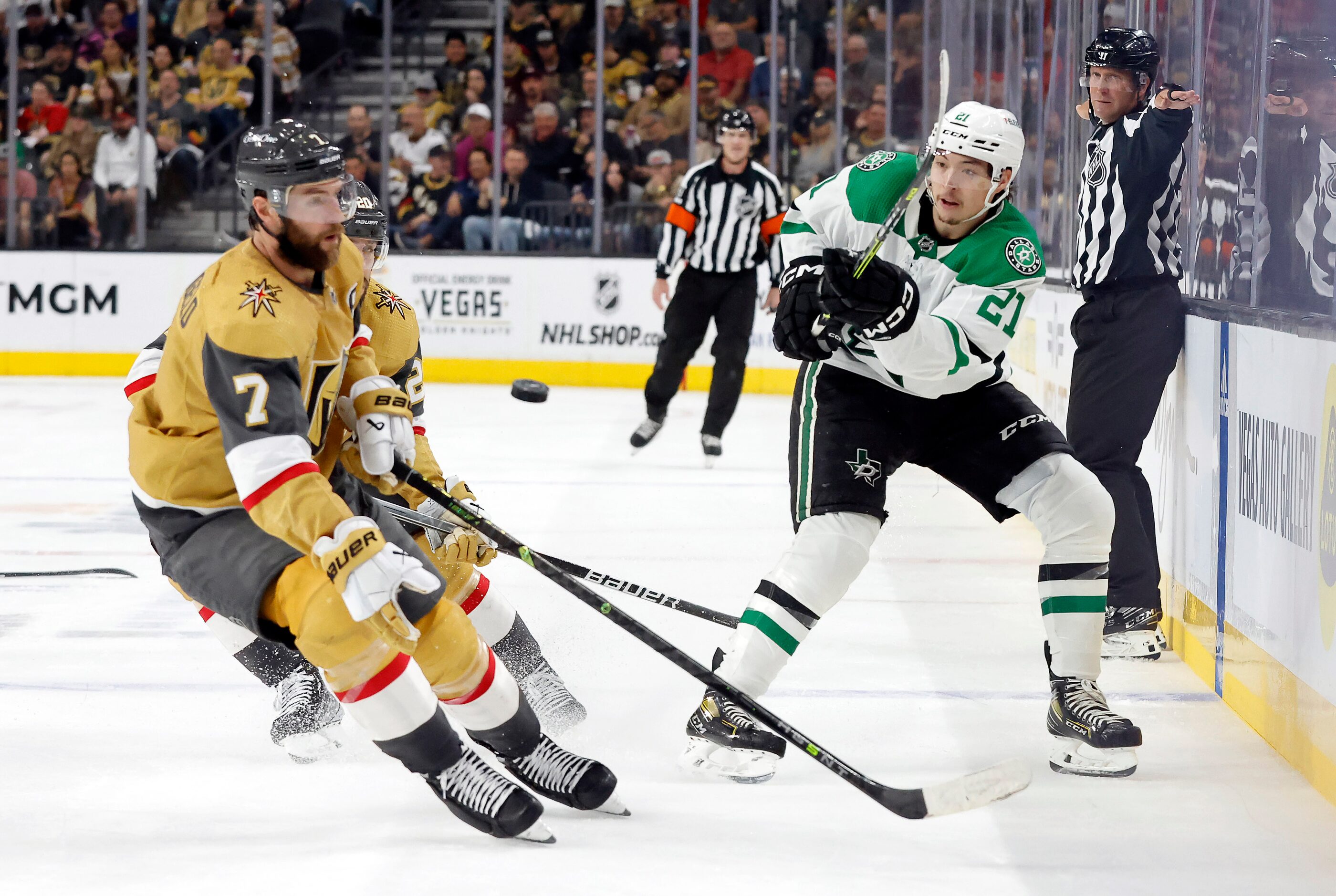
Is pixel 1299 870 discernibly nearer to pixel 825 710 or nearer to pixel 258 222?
pixel 825 710

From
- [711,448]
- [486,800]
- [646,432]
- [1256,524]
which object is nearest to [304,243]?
[486,800]

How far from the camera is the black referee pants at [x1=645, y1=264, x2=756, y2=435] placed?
21.4ft

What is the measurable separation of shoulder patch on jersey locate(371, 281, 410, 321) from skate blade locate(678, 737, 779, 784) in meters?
0.96

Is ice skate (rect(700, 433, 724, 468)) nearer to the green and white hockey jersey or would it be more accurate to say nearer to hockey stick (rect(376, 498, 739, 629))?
hockey stick (rect(376, 498, 739, 629))

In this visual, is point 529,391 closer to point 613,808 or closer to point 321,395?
point 321,395

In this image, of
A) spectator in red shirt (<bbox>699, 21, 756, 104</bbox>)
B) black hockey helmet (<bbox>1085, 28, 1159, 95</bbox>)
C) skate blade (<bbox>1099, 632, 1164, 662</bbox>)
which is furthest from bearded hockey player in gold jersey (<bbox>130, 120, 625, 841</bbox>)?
spectator in red shirt (<bbox>699, 21, 756, 104</bbox>)

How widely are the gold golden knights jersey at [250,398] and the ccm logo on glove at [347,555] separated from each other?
0.15ft

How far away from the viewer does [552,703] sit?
109 inches

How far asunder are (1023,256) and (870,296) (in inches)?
14.8

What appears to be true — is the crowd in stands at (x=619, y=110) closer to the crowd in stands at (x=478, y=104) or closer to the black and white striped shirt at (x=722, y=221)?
the crowd in stands at (x=478, y=104)

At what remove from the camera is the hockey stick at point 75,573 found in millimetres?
4070

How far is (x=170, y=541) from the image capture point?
2215 millimetres

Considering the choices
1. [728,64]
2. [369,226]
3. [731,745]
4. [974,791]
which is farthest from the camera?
[728,64]

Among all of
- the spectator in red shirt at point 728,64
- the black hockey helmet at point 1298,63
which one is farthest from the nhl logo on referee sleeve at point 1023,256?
the spectator in red shirt at point 728,64
